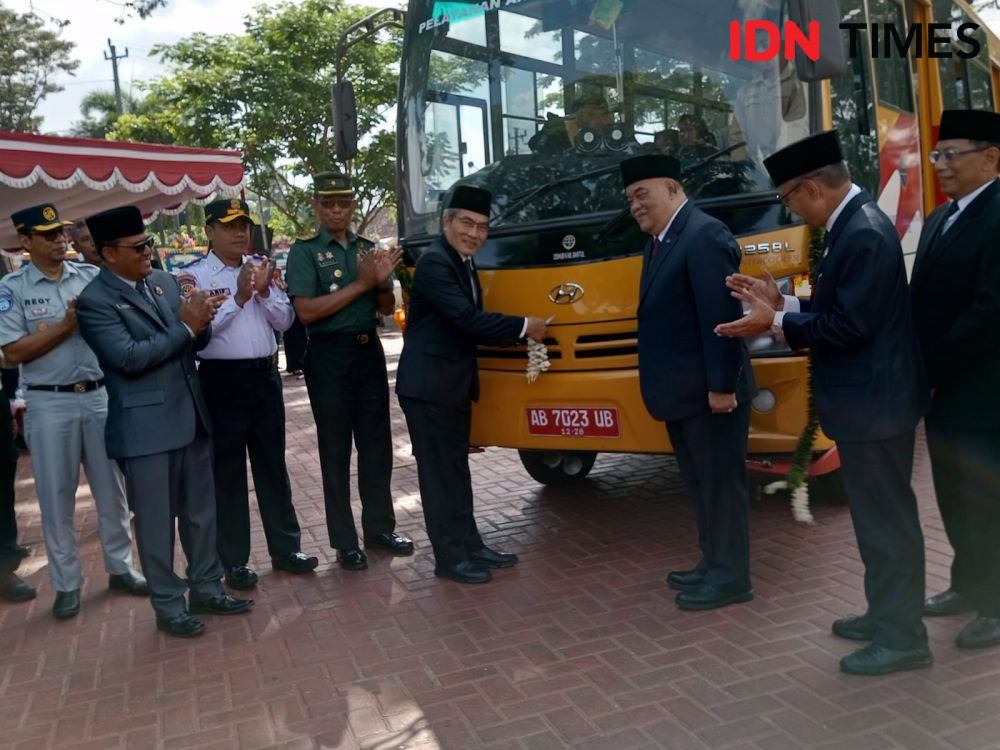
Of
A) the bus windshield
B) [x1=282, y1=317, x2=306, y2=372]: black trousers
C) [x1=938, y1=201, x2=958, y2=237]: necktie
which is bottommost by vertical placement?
[x1=282, y1=317, x2=306, y2=372]: black trousers

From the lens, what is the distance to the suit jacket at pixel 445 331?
178 inches

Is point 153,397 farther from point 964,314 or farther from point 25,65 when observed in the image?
point 25,65

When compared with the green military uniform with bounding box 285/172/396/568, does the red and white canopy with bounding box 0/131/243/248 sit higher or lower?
higher

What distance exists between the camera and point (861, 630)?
147 inches

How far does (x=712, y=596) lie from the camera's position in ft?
13.7

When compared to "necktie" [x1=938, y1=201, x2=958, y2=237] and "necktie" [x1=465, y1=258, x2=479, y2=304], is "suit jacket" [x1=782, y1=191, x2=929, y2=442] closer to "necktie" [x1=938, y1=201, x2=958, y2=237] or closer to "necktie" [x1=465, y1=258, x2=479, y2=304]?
"necktie" [x1=938, y1=201, x2=958, y2=237]

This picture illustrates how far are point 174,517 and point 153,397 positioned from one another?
61cm

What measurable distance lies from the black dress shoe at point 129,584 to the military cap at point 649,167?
10.5 ft

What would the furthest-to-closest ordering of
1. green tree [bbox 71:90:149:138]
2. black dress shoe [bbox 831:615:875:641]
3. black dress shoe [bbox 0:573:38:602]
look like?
green tree [bbox 71:90:149:138], black dress shoe [bbox 0:573:38:602], black dress shoe [bbox 831:615:875:641]

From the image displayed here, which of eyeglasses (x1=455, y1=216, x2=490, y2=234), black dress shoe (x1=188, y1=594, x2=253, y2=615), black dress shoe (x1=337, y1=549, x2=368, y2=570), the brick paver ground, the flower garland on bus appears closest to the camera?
the brick paver ground

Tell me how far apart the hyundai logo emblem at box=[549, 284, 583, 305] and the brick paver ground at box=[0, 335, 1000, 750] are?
1.36 meters

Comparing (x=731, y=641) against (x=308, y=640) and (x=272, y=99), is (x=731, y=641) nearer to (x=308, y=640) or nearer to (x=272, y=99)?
(x=308, y=640)

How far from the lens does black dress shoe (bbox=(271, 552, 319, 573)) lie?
16.5ft

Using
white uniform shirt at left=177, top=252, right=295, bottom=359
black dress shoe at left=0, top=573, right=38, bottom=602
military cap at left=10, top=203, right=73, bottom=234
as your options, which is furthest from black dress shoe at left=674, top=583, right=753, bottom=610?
military cap at left=10, top=203, right=73, bottom=234
